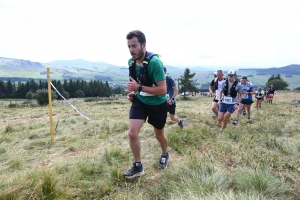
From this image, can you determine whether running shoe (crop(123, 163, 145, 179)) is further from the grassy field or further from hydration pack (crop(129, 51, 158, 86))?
hydration pack (crop(129, 51, 158, 86))

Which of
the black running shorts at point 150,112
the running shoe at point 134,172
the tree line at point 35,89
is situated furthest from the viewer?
the tree line at point 35,89

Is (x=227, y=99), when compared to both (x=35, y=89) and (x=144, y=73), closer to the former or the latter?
(x=144, y=73)

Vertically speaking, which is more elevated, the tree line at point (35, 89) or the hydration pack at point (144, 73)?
the hydration pack at point (144, 73)

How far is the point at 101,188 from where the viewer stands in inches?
118

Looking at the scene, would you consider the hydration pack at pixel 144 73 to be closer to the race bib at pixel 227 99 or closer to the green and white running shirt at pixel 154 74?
the green and white running shirt at pixel 154 74

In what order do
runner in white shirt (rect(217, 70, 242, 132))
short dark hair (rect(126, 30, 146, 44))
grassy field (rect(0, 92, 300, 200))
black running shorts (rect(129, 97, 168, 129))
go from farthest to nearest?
runner in white shirt (rect(217, 70, 242, 132)) < black running shorts (rect(129, 97, 168, 129)) < short dark hair (rect(126, 30, 146, 44)) < grassy field (rect(0, 92, 300, 200))

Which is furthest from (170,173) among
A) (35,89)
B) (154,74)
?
(35,89)

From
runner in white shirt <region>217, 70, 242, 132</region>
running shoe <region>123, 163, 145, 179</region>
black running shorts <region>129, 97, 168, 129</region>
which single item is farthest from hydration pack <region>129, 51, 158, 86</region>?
runner in white shirt <region>217, 70, 242, 132</region>

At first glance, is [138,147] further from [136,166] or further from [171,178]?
[171,178]

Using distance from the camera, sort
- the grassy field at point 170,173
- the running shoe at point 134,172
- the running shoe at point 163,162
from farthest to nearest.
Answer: the running shoe at point 163,162 < the running shoe at point 134,172 < the grassy field at point 170,173

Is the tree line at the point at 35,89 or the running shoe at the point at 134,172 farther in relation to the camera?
the tree line at the point at 35,89

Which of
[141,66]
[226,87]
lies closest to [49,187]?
[141,66]

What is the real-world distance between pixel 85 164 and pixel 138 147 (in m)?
0.99

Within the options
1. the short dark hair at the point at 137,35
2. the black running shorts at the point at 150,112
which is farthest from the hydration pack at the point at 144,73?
the black running shorts at the point at 150,112
